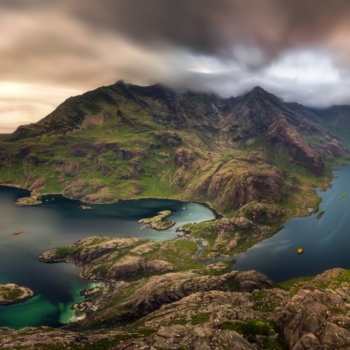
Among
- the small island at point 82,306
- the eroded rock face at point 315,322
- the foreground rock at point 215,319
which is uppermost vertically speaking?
the eroded rock face at point 315,322

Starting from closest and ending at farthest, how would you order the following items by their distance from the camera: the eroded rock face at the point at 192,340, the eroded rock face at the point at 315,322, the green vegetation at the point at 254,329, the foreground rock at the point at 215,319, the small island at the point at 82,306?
the eroded rock face at the point at 315,322
the eroded rock face at the point at 192,340
the foreground rock at the point at 215,319
the green vegetation at the point at 254,329
the small island at the point at 82,306

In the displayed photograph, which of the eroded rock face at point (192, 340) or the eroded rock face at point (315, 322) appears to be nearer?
the eroded rock face at point (315, 322)

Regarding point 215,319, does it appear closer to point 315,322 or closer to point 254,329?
A: point 254,329

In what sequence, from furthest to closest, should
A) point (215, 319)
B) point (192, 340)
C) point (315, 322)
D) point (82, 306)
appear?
point (82, 306)
point (215, 319)
point (192, 340)
point (315, 322)

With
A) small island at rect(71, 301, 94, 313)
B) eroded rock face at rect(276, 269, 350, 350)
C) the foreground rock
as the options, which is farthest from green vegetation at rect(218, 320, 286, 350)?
small island at rect(71, 301, 94, 313)

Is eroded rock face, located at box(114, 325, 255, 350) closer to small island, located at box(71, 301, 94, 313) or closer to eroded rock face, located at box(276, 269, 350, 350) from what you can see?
eroded rock face, located at box(276, 269, 350, 350)

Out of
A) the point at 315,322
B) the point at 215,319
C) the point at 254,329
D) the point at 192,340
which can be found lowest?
the point at 215,319

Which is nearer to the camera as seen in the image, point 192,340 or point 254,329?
point 192,340

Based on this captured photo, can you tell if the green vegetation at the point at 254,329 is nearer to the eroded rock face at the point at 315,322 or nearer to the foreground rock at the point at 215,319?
the foreground rock at the point at 215,319

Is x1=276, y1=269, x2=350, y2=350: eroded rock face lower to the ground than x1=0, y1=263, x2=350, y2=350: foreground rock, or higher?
higher

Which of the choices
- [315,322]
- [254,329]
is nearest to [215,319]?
[254,329]

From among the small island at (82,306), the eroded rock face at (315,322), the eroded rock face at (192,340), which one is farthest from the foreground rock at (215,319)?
the small island at (82,306)
